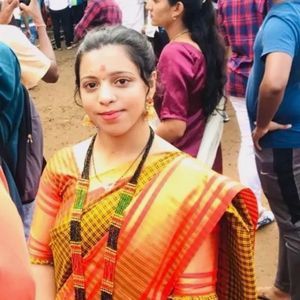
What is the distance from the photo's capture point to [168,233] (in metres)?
1.56

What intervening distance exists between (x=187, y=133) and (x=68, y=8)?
6.67 meters

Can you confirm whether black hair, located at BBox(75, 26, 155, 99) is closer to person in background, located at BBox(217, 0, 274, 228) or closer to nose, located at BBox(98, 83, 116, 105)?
nose, located at BBox(98, 83, 116, 105)

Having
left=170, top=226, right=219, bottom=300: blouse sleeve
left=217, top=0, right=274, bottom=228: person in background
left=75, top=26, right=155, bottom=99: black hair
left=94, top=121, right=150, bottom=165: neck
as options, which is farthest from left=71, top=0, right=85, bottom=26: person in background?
left=170, top=226, right=219, bottom=300: blouse sleeve

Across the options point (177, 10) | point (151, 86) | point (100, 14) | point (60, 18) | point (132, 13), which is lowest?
point (60, 18)

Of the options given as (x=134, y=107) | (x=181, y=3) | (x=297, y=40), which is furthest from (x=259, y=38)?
(x=134, y=107)

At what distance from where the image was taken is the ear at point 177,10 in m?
2.61

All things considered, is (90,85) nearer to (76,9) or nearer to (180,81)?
(180,81)

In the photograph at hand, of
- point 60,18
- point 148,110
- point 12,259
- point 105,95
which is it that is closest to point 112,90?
point 105,95

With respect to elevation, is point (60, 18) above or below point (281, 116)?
below

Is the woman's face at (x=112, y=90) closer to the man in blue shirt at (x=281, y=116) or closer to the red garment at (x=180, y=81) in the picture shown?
the red garment at (x=180, y=81)

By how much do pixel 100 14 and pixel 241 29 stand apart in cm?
253

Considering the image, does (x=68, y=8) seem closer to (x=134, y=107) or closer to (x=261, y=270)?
(x=261, y=270)

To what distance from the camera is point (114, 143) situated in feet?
5.67

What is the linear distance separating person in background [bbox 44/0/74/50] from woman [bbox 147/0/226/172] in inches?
248
